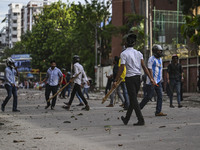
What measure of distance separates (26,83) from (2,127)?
68.7 meters

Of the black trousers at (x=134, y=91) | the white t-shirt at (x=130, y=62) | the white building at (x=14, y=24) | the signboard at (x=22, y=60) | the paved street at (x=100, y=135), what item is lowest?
the paved street at (x=100, y=135)

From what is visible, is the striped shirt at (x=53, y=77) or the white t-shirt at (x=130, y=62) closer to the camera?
the white t-shirt at (x=130, y=62)

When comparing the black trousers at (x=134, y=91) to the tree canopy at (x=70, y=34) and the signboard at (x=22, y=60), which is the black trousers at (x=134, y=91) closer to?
the tree canopy at (x=70, y=34)

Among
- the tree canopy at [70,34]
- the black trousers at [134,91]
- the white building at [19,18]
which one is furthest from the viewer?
the white building at [19,18]

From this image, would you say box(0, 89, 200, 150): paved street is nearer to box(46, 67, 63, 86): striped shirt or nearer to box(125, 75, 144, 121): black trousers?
box(125, 75, 144, 121): black trousers

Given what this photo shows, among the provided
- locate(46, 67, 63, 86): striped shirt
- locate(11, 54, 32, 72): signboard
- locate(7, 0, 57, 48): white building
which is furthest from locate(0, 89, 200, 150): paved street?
locate(7, 0, 57, 48): white building

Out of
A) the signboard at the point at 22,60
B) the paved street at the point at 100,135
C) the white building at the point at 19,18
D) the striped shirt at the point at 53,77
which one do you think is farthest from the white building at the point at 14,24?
the paved street at the point at 100,135

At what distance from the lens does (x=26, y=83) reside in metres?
77.6

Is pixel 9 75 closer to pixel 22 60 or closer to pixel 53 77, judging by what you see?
pixel 53 77

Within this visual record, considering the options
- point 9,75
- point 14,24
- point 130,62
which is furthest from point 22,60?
point 130,62

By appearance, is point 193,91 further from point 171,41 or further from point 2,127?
point 2,127

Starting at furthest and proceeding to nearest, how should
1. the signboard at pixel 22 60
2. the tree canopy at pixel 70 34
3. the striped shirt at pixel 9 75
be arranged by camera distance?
the signboard at pixel 22 60 → the tree canopy at pixel 70 34 → the striped shirt at pixel 9 75

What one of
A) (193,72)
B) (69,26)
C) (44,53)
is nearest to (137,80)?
(193,72)

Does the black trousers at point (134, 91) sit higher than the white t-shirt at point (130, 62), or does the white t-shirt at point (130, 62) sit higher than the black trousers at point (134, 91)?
the white t-shirt at point (130, 62)
